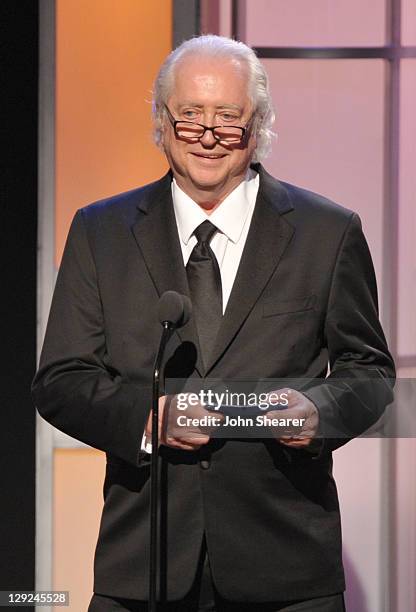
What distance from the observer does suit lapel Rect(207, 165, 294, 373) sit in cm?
193

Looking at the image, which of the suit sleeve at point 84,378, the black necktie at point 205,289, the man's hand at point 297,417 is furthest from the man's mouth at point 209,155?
the man's hand at point 297,417

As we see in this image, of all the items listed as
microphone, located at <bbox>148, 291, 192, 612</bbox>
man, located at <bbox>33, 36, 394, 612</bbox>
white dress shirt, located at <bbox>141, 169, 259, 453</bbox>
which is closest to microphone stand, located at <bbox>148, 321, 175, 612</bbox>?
microphone, located at <bbox>148, 291, 192, 612</bbox>

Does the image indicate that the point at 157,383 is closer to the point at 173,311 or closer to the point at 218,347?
the point at 173,311

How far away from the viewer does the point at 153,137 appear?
213cm

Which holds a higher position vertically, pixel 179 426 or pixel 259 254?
pixel 259 254

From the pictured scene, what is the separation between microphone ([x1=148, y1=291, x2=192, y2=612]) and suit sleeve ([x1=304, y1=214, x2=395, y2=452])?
0.27m

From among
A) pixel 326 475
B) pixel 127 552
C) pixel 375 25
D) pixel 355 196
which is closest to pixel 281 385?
pixel 326 475

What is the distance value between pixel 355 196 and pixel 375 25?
1.31 ft

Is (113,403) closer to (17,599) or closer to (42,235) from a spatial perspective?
(17,599)

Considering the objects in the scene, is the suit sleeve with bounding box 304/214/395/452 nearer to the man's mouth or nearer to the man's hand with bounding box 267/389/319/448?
the man's hand with bounding box 267/389/319/448

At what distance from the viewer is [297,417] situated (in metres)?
1.84

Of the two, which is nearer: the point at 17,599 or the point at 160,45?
the point at 17,599

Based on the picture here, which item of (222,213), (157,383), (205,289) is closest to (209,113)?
(222,213)

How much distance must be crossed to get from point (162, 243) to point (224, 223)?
0.12 meters
